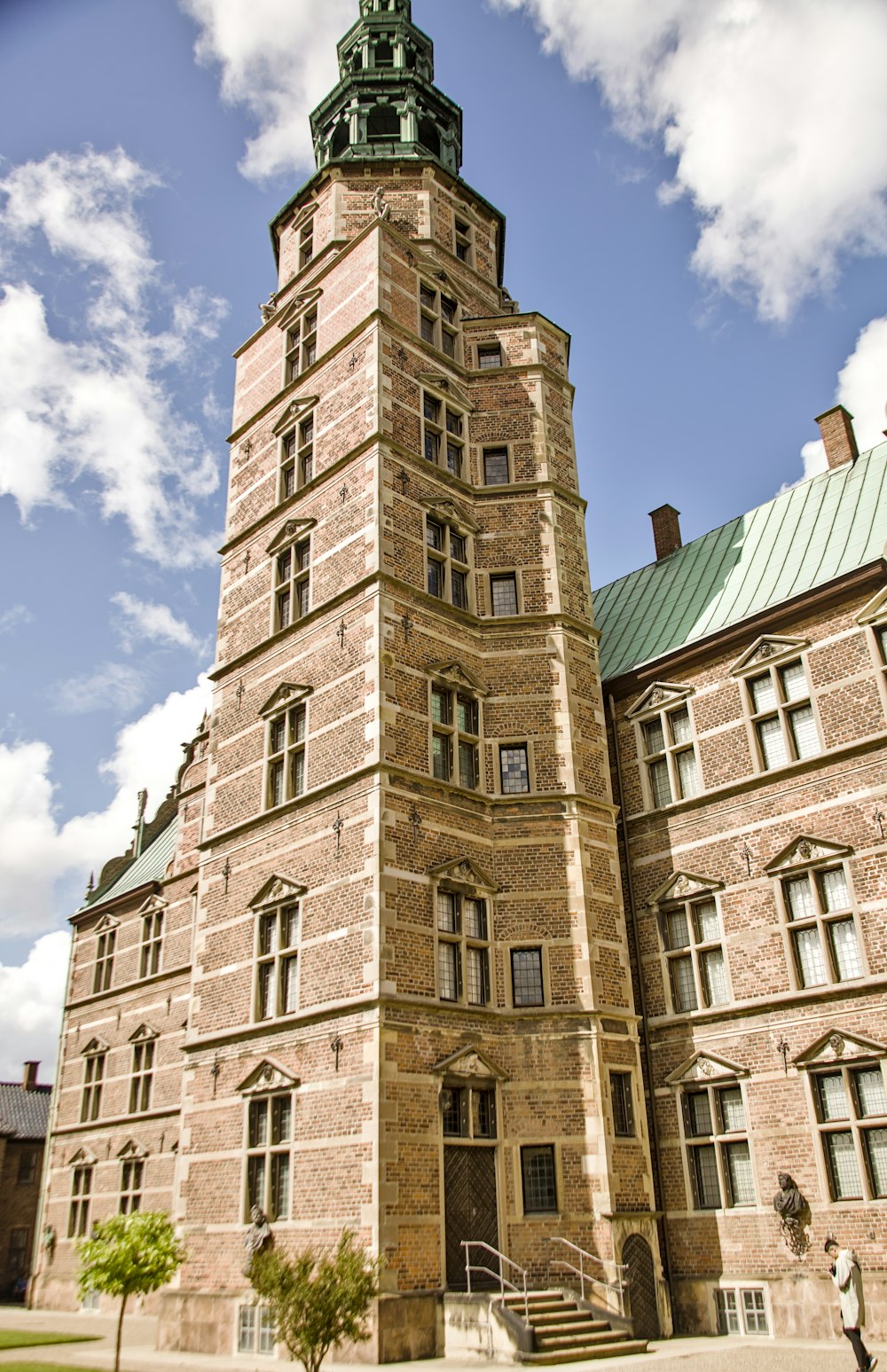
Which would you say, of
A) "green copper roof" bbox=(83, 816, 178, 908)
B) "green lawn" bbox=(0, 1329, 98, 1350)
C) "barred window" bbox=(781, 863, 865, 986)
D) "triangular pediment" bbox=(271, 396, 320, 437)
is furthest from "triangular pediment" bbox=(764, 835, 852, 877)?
"green copper roof" bbox=(83, 816, 178, 908)

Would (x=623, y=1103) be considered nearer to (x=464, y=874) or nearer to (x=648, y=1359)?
(x=648, y=1359)

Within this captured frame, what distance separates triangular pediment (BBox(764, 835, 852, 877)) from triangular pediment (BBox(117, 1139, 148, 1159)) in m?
18.3

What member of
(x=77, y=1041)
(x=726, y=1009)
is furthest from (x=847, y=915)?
(x=77, y=1041)

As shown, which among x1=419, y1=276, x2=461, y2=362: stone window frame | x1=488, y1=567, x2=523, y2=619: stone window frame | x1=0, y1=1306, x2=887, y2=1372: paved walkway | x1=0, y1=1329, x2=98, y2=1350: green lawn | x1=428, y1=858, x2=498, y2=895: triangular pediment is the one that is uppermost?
x1=419, y1=276, x2=461, y2=362: stone window frame

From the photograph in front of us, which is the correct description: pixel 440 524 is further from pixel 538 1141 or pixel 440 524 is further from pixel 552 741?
pixel 538 1141

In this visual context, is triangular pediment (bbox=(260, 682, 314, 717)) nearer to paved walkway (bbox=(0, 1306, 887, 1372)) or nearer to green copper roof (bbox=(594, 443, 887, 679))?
green copper roof (bbox=(594, 443, 887, 679))

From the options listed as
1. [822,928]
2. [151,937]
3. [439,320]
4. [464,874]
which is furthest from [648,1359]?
[439,320]

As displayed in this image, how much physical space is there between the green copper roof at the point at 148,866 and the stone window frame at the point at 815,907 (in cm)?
1928

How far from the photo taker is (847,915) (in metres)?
18.4

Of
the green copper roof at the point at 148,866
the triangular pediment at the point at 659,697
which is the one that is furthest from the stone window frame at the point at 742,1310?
the green copper roof at the point at 148,866

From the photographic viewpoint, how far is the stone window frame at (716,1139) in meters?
18.7

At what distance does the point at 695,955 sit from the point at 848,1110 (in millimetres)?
3977

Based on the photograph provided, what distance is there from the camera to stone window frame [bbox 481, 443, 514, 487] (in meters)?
25.1

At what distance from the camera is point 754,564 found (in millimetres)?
24422
